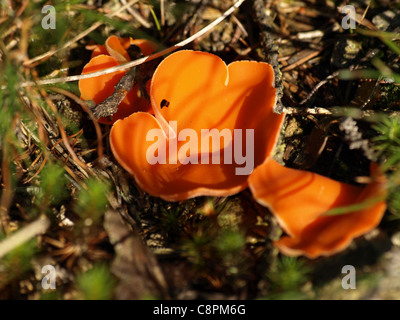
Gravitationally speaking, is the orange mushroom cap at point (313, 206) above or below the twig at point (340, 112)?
below

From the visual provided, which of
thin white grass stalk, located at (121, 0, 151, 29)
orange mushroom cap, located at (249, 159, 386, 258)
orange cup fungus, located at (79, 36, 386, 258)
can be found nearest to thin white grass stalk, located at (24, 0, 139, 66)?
thin white grass stalk, located at (121, 0, 151, 29)

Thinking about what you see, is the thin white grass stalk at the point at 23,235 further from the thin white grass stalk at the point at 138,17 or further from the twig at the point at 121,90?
the thin white grass stalk at the point at 138,17

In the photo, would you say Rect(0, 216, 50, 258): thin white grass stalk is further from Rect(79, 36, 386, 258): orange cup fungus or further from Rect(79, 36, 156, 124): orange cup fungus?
Rect(79, 36, 156, 124): orange cup fungus

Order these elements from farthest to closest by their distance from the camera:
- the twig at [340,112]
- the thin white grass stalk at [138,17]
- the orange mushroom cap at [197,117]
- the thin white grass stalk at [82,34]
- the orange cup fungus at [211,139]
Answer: the thin white grass stalk at [138,17], the thin white grass stalk at [82,34], the twig at [340,112], the orange mushroom cap at [197,117], the orange cup fungus at [211,139]

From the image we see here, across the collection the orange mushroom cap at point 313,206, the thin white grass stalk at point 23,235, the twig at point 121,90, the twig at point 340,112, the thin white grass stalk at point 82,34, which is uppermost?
the thin white grass stalk at point 82,34

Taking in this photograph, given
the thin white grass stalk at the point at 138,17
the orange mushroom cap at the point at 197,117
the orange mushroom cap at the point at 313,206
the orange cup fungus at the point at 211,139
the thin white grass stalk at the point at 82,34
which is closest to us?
the orange mushroom cap at the point at 313,206

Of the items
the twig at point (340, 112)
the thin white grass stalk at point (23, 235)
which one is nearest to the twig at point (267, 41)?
the twig at point (340, 112)

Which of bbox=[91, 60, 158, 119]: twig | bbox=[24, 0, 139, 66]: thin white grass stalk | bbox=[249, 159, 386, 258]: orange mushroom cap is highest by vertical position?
bbox=[24, 0, 139, 66]: thin white grass stalk

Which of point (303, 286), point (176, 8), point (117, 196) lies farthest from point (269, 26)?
point (303, 286)
